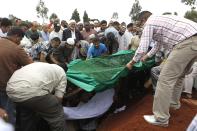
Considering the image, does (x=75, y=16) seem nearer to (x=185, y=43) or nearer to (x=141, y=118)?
(x=141, y=118)

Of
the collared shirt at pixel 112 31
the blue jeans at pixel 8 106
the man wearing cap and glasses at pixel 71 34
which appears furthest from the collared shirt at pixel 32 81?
the man wearing cap and glasses at pixel 71 34

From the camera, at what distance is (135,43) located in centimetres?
944

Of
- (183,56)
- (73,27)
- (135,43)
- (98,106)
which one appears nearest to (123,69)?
(98,106)

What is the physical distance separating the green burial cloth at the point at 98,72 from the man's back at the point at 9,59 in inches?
35.9

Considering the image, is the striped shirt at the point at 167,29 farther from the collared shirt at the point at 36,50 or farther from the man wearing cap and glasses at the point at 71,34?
the man wearing cap and glasses at the point at 71,34

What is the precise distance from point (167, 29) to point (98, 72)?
54.9 inches

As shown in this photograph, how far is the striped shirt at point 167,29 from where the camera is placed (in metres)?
5.04

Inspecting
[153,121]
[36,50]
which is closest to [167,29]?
[153,121]

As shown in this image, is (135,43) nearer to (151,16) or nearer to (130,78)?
(130,78)

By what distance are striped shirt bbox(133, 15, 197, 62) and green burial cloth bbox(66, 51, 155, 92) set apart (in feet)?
2.37

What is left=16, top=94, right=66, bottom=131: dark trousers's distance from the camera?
5090 mm

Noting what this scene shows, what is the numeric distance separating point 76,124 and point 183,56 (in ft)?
7.32

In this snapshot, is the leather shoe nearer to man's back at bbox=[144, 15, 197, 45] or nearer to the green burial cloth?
the green burial cloth

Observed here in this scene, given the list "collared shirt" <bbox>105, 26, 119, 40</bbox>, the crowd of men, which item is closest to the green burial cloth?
the crowd of men
